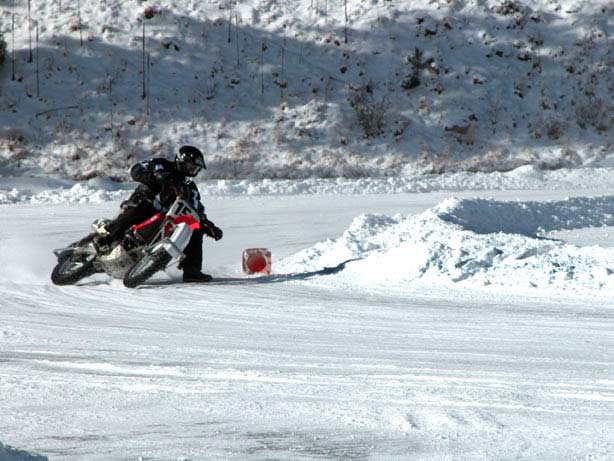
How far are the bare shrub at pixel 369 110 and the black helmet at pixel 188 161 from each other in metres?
17.3

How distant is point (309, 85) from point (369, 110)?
7.75ft

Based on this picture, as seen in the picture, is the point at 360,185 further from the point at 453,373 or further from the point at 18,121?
the point at 453,373

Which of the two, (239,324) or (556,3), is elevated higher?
(556,3)

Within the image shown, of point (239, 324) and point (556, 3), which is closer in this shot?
point (239, 324)

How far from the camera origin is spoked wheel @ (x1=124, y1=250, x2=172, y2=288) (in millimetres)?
10266

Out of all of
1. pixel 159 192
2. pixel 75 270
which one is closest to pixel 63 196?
pixel 75 270

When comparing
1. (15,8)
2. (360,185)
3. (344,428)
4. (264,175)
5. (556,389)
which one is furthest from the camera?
(15,8)

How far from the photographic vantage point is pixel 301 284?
35.4ft

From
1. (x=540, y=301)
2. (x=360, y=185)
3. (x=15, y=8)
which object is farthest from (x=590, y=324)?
(x=15, y=8)

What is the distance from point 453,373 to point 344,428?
57.5 inches

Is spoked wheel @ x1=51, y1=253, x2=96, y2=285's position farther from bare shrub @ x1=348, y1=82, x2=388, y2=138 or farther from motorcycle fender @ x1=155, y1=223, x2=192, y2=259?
bare shrub @ x1=348, y1=82, x2=388, y2=138

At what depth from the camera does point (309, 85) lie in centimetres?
2972

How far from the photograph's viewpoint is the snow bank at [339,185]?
70.9 ft

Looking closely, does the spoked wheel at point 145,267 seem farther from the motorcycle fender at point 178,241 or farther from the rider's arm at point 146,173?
the rider's arm at point 146,173
